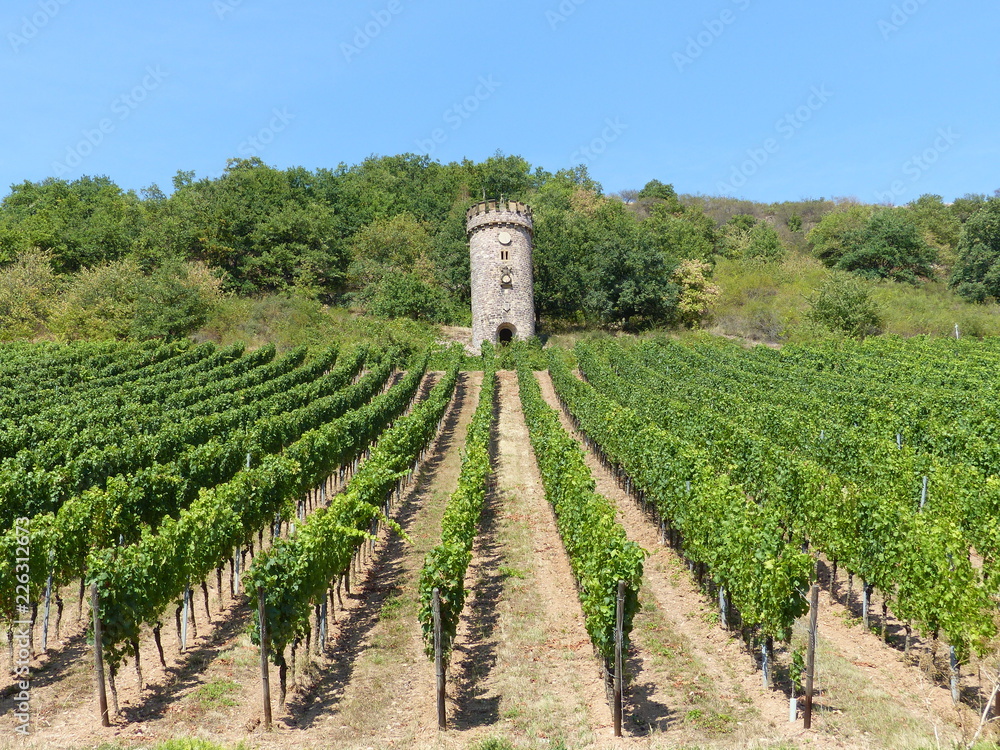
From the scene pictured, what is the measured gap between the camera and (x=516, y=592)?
530 inches

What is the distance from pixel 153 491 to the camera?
570 inches

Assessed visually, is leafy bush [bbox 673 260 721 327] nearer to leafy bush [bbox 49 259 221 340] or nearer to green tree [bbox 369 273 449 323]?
green tree [bbox 369 273 449 323]

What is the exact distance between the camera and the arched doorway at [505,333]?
46719 millimetres

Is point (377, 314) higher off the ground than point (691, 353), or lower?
higher

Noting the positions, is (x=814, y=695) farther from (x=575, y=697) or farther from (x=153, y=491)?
(x=153, y=491)

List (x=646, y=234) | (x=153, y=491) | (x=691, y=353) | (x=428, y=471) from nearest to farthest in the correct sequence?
(x=153, y=491) < (x=428, y=471) < (x=691, y=353) < (x=646, y=234)

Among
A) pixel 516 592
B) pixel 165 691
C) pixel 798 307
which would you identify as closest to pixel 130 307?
pixel 516 592

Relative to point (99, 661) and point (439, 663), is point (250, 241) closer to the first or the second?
point (99, 661)

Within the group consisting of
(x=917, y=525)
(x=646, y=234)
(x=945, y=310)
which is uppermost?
(x=646, y=234)

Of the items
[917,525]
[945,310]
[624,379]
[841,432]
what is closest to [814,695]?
[917,525]

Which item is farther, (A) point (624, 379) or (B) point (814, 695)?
(A) point (624, 379)

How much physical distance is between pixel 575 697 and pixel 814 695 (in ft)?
10.6

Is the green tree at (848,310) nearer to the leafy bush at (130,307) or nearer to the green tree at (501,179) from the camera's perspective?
the green tree at (501,179)

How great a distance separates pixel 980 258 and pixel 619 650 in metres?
59.6
